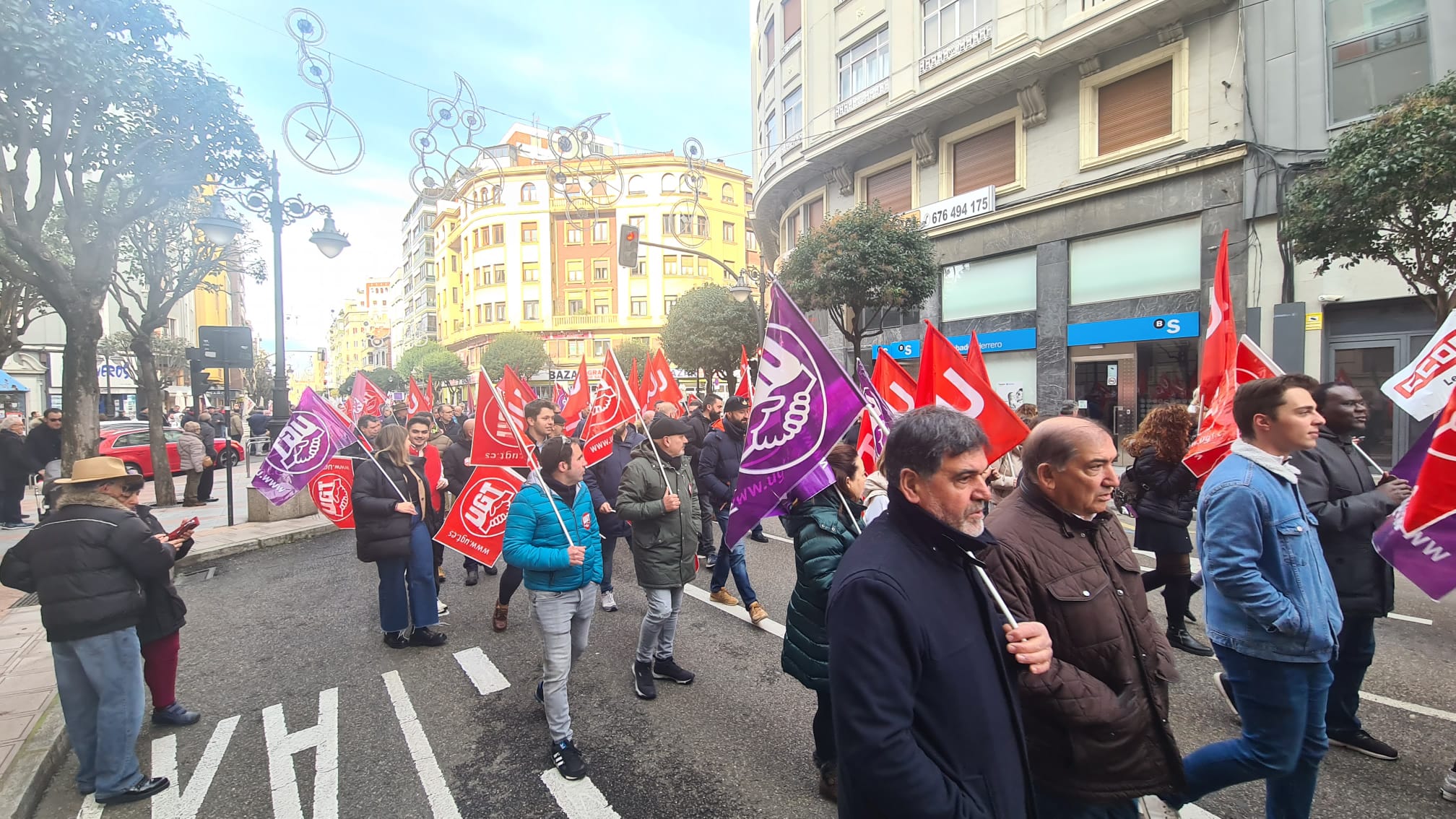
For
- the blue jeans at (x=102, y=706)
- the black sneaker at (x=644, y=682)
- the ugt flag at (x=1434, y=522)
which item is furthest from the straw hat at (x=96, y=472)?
the ugt flag at (x=1434, y=522)

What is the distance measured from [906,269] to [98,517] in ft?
47.2

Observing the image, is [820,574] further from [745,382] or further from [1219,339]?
[745,382]

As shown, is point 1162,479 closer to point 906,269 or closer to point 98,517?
point 98,517

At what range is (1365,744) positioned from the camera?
328 centimetres

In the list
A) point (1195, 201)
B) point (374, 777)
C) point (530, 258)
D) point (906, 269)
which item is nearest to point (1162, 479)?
point (374, 777)

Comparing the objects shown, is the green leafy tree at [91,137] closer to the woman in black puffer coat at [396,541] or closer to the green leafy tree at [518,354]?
the woman in black puffer coat at [396,541]

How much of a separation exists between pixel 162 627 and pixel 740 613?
12.9 feet

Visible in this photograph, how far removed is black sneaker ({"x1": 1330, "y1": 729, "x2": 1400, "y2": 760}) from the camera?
3.24 metres

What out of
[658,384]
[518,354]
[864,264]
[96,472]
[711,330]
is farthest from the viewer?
[518,354]

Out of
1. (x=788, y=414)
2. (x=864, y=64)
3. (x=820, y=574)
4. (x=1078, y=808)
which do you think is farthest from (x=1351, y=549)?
(x=864, y=64)

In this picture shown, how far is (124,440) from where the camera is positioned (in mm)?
15906

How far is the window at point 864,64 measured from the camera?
64.1ft

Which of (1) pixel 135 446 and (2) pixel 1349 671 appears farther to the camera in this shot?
(1) pixel 135 446

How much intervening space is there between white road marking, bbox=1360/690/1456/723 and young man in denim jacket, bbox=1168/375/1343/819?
7.06 ft
